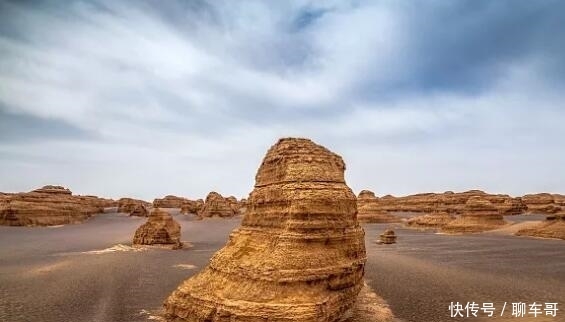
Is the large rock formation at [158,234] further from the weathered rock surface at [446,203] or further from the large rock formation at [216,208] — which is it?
the weathered rock surface at [446,203]

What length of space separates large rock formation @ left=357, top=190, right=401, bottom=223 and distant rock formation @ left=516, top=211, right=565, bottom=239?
38.2 metres

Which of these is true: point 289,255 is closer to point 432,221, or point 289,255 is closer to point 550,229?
point 550,229

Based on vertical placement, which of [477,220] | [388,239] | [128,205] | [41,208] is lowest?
[388,239]

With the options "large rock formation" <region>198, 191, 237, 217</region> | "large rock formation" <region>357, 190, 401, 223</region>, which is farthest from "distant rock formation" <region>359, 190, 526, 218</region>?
"large rock formation" <region>198, 191, 237, 217</region>

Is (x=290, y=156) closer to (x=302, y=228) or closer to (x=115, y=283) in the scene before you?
(x=302, y=228)

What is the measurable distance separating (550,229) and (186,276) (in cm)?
4373

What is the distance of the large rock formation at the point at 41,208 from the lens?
65.8m

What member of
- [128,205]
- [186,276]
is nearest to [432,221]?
[186,276]

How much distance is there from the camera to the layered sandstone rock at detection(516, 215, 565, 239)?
43875mm

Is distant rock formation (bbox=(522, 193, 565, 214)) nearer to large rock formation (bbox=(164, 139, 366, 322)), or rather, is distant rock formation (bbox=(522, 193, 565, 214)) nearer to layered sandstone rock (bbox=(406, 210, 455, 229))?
layered sandstone rock (bbox=(406, 210, 455, 229))

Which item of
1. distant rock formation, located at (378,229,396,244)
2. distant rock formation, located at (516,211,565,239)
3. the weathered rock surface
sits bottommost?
distant rock formation, located at (378,229,396,244)

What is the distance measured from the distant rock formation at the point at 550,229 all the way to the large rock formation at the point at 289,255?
39.8 meters

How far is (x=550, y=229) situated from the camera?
1783 inches

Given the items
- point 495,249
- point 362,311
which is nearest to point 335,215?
point 362,311
